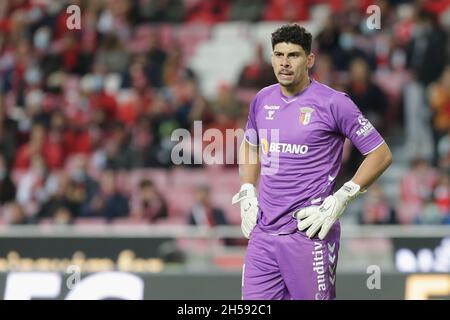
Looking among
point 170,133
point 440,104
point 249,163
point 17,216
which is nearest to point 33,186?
point 17,216

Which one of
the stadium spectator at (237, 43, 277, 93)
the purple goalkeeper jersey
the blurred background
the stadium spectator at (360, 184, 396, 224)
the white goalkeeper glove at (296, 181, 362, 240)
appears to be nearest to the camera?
the white goalkeeper glove at (296, 181, 362, 240)

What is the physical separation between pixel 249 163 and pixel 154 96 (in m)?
8.80

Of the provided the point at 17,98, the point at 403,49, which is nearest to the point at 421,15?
the point at 403,49

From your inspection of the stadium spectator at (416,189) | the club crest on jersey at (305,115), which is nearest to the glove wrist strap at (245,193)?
the club crest on jersey at (305,115)

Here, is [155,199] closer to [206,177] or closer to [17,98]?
[206,177]

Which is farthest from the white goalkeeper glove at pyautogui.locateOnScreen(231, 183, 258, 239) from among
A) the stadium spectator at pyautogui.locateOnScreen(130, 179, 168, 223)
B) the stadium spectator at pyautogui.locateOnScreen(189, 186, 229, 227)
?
the stadium spectator at pyautogui.locateOnScreen(130, 179, 168, 223)

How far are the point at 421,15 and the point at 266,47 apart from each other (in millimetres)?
2363

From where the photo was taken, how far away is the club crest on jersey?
7.25 meters

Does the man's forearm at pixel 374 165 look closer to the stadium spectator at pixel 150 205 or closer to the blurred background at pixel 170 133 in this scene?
the blurred background at pixel 170 133

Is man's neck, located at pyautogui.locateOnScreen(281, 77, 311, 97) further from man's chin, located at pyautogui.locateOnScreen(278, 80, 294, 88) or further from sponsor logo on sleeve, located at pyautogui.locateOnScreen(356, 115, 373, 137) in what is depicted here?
sponsor logo on sleeve, located at pyautogui.locateOnScreen(356, 115, 373, 137)

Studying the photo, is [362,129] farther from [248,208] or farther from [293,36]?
[248,208]

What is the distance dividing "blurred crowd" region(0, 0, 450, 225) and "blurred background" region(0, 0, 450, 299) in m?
0.02

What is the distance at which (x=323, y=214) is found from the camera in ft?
23.2

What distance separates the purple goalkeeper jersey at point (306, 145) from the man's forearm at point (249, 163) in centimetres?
34
